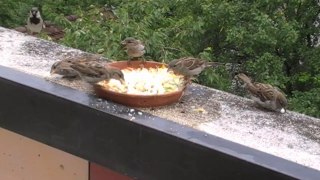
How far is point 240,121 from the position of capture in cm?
229

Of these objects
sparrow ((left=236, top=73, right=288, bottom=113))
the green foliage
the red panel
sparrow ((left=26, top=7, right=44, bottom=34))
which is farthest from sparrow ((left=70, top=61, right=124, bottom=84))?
sparrow ((left=26, top=7, right=44, bottom=34))

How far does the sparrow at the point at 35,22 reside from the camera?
318 inches

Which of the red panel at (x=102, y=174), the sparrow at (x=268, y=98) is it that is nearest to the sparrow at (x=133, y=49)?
the sparrow at (x=268, y=98)

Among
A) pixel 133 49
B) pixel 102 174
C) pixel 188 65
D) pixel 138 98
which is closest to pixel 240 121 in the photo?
pixel 138 98

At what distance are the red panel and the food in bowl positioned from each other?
0.31m

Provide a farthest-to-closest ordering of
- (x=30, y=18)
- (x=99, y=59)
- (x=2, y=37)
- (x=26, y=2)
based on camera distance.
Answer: (x=26, y=2) < (x=30, y=18) < (x=2, y=37) < (x=99, y=59)

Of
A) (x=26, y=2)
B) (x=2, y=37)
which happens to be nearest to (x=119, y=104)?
(x=2, y=37)

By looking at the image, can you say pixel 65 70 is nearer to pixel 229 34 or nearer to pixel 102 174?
pixel 102 174

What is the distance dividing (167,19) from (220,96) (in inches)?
173

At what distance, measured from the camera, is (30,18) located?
818cm

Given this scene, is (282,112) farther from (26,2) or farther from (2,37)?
(26,2)

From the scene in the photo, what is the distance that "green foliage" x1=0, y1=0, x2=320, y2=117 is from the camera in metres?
5.81

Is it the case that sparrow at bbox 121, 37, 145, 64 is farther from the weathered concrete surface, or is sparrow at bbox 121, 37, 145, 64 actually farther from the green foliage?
the green foliage

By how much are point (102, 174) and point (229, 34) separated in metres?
4.50
